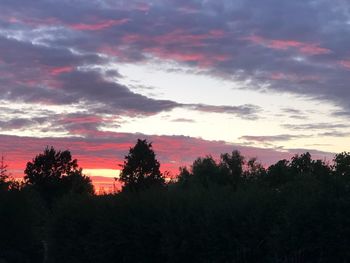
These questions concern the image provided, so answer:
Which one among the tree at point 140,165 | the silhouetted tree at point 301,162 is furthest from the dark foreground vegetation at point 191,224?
the tree at point 140,165

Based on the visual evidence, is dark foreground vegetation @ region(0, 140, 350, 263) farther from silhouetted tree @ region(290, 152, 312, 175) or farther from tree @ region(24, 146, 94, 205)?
tree @ region(24, 146, 94, 205)

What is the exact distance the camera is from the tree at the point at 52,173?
244ft

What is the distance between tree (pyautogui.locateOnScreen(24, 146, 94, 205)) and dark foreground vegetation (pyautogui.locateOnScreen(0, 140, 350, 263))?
132 ft

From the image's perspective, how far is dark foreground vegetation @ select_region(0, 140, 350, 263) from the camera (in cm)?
1716

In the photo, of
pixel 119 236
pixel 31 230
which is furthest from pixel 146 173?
pixel 119 236

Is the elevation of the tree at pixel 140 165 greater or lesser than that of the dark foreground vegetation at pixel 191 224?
greater

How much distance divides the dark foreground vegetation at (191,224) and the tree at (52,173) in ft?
132

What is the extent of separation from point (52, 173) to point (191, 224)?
187ft

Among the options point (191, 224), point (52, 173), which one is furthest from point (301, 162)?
point (191, 224)

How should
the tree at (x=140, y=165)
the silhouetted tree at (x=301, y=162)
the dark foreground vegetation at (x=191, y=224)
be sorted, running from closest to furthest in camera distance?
the dark foreground vegetation at (x=191, y=224) → the silhouetted tree at (x=301, y=162) → the tree at (x=140, y=165)

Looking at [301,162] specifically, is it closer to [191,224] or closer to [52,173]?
[52,173]

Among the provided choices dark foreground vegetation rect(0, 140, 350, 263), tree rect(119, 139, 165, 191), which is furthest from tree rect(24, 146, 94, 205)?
dark foreground vegetation rect(0, 140, 350, 263)

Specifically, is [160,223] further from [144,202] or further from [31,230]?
[31,230]

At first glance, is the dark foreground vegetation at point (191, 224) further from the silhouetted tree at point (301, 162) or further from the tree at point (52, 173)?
the tree at point (52, 173)
